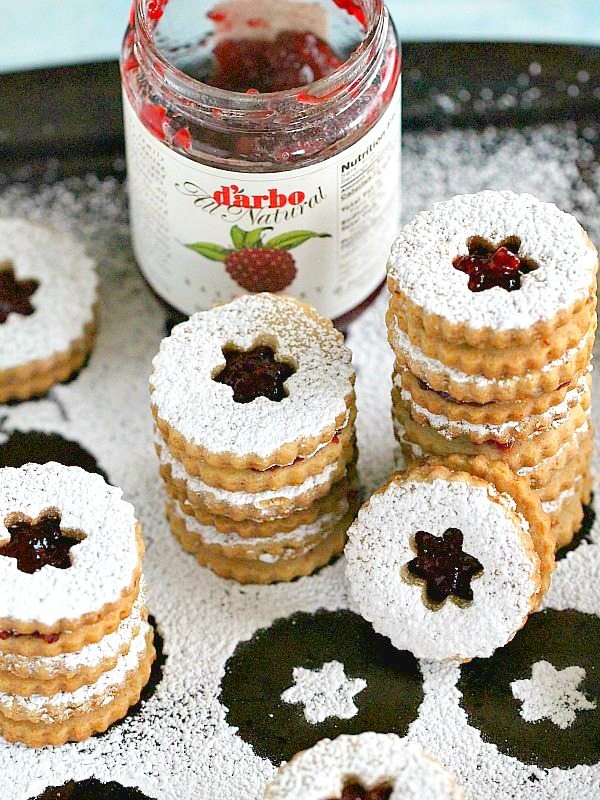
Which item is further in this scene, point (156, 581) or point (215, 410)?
point (156, 581)

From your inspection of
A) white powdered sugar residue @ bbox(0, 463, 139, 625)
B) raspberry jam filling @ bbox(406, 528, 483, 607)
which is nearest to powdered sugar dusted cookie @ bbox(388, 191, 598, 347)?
raspberry jam filling @ bbox(406, 528, 483, 607)

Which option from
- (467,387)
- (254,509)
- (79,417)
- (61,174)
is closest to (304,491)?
(254,509)

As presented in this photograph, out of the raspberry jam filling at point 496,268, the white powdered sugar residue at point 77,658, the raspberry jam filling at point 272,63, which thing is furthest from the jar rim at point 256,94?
the white powdered sugar residue at point 77,658

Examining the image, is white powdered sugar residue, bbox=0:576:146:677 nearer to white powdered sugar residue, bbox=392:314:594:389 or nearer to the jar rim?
white powdered sugar residue, bbox=392:314:594:389

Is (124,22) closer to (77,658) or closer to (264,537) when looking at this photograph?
(264,537)

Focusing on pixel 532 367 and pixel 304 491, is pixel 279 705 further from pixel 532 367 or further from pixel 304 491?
pixel 532 367

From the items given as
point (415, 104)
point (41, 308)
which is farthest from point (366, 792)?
point (415, 104)

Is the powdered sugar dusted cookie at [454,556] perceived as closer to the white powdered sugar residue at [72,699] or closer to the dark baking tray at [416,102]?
the white powdered sugar residue at [72,699]
